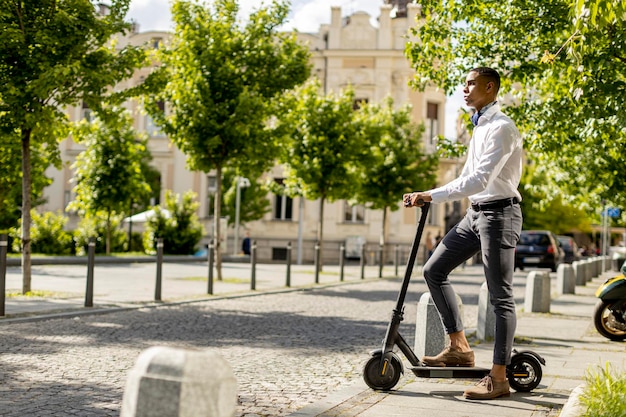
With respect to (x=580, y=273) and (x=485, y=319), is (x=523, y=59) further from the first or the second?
(x=580, y=273)

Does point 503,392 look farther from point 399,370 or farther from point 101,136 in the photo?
point 101,136

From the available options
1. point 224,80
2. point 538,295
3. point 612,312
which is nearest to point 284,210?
point 224,80

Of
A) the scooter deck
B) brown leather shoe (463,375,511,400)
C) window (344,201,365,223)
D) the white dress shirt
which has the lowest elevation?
brown leather shoe (463,375,511,400)

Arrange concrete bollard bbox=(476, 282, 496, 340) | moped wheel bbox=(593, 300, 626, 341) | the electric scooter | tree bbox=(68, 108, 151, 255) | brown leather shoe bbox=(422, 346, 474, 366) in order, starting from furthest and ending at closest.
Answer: tree bbox=(68, 108, 151, 255)
moped wheel bbox=(593, 300, 626, 341)
concrete bollard bbox=(476, 282, 496, 340)
brown leather shoe bbox=(422, 346, 474, 366)
the electric scooter

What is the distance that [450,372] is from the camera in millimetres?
5520

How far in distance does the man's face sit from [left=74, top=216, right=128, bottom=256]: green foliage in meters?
27.6

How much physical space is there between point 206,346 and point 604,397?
4870 millimetres

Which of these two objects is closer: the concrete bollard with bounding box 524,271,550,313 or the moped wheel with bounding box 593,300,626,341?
the moped wheel with bounding box 593,300,626,341

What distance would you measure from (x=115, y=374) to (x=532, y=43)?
8.25 m

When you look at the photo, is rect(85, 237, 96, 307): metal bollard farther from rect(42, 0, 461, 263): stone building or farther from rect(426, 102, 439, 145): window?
rect(426, 102, 439, 145): window

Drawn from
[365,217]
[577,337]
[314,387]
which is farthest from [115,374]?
[365,217]

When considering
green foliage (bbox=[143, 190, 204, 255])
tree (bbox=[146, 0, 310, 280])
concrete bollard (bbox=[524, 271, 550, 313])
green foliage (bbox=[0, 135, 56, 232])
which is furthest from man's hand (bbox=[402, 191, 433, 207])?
green foliage (bbox=[143, 190, 204, 255])

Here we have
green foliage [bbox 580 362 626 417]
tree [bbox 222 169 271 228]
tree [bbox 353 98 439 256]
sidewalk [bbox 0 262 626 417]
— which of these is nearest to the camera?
green foliage [bbox 580 362 626 417]

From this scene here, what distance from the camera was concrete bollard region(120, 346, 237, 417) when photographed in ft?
8.00
